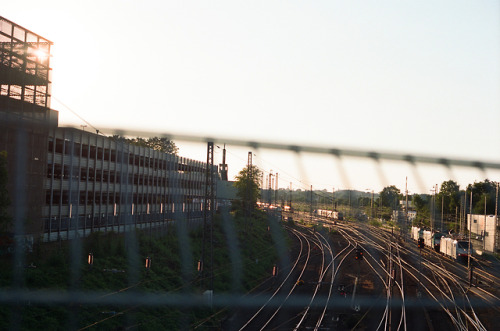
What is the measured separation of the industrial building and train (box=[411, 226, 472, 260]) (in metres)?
17.3

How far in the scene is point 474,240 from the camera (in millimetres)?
35438

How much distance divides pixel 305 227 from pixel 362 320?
2928 cm

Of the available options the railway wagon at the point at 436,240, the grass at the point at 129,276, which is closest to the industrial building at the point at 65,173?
the grass at the point at 129,276

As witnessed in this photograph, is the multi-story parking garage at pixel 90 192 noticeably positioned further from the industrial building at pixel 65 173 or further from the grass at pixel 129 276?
the grass at pixel 129 276

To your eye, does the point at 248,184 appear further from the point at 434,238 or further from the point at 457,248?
the point at 434,238

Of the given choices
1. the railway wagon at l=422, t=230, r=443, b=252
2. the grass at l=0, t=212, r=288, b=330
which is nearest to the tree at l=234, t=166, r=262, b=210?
the grass at l=0, t=212, r=288, b=330

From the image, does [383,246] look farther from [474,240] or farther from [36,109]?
[36,109]

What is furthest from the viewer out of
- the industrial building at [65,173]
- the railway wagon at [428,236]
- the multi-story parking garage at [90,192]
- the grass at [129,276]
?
the railway wagon at [428,236]

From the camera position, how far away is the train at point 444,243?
30.2 metres

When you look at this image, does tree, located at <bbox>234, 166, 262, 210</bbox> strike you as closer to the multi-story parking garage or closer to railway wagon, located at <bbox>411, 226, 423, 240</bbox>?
the multi-story parking garage

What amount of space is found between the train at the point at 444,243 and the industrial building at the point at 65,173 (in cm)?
1734

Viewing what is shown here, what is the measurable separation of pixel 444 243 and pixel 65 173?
27.0 metres

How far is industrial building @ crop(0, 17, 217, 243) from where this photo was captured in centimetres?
793

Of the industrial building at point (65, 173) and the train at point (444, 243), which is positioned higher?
the industrial building at point (65, 173)
